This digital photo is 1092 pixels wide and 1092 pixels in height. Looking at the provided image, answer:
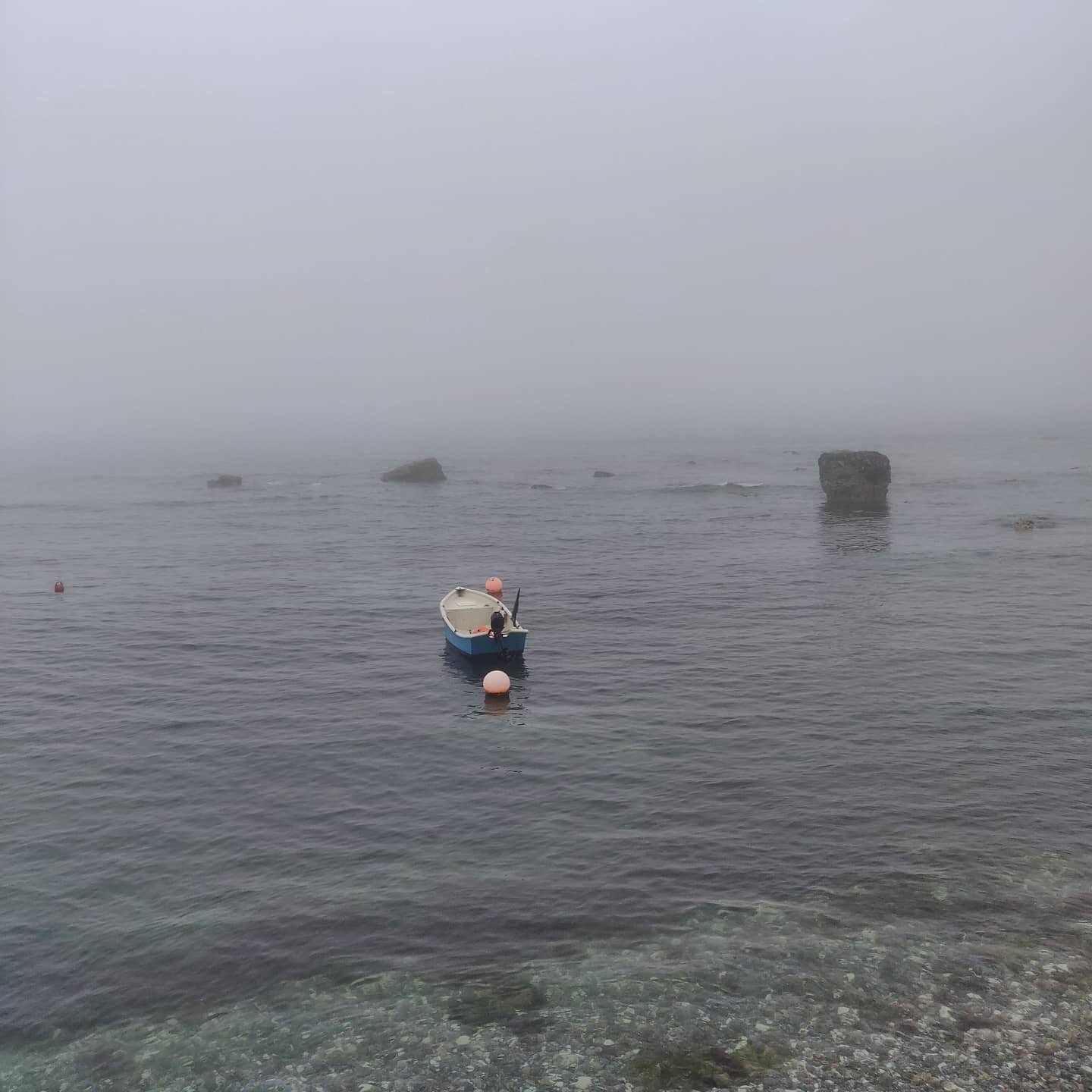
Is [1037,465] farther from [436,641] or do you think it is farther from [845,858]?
[845,858]

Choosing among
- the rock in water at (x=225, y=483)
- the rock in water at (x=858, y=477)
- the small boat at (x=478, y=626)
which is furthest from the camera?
the rock in water at (x=225, y=483)

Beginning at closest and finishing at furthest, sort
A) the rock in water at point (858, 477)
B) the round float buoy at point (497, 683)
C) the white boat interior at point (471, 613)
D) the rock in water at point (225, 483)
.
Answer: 1. the round float buoy at point (497, 683)
2. the white boat interior at point (471, 613)
3. the rock in water at point (858, 477)
4. the rock in water at point (225, 483)

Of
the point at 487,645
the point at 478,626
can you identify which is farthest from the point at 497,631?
the point at 478,626

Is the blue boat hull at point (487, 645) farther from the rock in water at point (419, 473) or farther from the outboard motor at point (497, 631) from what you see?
the rock in water at point (419, 473)

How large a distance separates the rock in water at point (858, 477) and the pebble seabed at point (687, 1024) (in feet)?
240

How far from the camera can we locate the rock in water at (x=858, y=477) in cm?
9056

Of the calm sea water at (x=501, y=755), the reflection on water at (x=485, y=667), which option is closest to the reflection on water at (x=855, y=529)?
the calm sea water at (x=501, y=755)

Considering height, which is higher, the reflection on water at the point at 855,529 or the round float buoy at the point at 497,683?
the reflection on water at the point at 855,529

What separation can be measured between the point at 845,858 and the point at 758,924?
411cm

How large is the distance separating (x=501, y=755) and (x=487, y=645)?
10.2 meters

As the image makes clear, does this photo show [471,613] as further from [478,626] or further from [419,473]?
[419,473]

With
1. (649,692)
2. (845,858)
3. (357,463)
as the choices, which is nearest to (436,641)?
(649,692)

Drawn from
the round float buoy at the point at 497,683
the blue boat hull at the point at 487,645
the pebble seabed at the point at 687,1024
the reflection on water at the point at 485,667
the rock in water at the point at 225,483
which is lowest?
the pebble seabed at the point at 687,1024

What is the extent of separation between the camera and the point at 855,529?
257 ft
